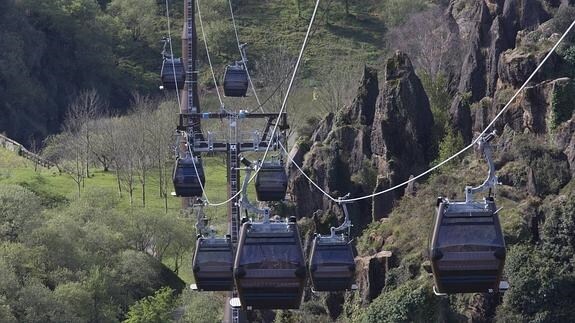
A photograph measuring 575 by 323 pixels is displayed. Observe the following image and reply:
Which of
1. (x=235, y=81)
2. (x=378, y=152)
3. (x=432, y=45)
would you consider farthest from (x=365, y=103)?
(x=432, y=45)

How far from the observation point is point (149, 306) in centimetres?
4306

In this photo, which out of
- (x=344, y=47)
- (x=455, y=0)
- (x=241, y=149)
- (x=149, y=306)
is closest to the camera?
(x=241, y=149)

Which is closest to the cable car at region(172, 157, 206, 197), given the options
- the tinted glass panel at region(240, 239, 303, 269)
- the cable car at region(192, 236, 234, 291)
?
the cable car at region(192, 236, 234, 291)

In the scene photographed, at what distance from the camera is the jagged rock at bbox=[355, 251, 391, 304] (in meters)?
38.2

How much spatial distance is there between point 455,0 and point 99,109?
101 feet

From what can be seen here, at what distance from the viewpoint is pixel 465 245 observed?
18688mm

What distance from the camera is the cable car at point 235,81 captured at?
4312 cm

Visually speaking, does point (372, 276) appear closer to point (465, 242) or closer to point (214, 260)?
point (214, 260)

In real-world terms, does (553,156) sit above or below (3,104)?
below

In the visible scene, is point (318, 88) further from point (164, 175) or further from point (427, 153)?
point (427, 153)

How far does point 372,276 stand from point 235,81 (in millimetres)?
8743

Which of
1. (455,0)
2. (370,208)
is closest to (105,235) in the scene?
(370,208)

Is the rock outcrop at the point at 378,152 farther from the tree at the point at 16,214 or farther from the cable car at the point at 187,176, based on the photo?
the tree at the point at 16,214

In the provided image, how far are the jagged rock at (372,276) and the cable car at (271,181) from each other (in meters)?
5.23
